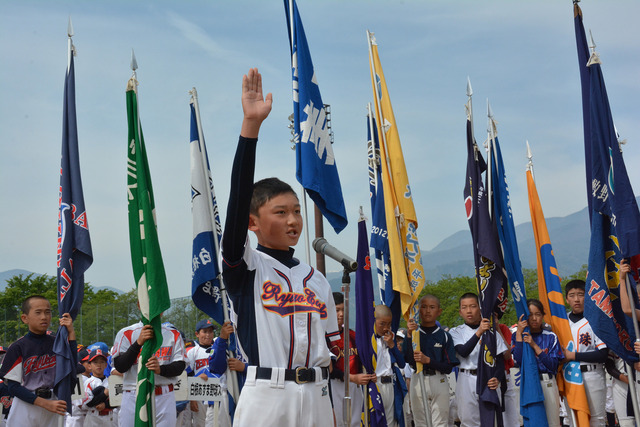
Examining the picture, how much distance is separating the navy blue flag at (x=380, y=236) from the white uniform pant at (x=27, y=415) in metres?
4.90

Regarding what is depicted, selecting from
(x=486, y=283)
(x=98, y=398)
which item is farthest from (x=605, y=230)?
(x=98, y=398)

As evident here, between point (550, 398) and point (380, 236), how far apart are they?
3.59 metres

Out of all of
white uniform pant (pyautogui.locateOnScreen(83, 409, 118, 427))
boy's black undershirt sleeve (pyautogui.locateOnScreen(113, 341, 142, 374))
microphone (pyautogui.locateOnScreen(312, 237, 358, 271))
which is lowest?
white uniform pant (pyautogui.locateOnScreen(83, 409, 118, 427))

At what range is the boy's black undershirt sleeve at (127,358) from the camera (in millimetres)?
8641

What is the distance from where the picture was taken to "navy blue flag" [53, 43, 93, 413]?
Result: 820 centimetres

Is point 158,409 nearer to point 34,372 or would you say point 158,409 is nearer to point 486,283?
point 34,372

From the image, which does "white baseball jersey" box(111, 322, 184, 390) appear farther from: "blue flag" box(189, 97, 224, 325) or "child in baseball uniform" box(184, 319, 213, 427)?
"child in baseball uniform" box(184, 319, 213, 427)

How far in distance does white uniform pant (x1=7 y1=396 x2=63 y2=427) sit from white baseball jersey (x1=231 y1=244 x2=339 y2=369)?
5.75 meters

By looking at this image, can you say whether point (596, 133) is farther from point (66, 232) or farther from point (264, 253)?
point (66, 232)

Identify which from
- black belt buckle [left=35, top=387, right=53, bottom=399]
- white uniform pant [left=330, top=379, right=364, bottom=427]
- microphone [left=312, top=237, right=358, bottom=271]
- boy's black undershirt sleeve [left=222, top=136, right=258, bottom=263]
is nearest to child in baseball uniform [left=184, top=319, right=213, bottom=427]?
white uniform pant [left=330, top=379, right=364, bottom=427]

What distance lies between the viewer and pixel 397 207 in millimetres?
10297

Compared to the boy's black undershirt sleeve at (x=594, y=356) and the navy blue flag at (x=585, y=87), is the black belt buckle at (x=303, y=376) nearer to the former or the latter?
the navy blue flag at (x=585, y=87)

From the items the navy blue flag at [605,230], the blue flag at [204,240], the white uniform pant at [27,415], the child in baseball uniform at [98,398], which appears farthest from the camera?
the child in baseball uniform at [98,398]

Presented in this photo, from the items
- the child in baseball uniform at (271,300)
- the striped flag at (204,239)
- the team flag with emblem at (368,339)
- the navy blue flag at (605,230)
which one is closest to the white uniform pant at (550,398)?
the navy blue flag at (605,230)
